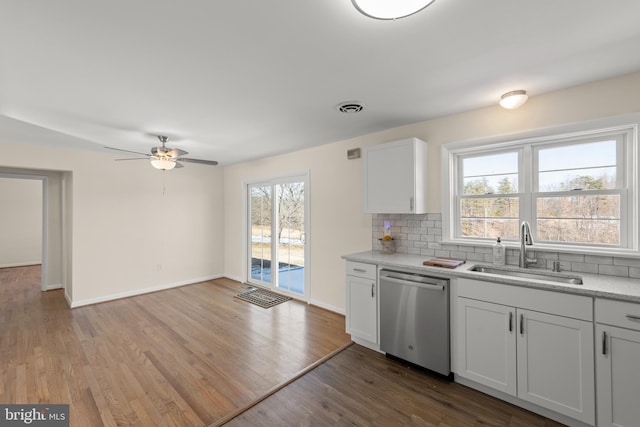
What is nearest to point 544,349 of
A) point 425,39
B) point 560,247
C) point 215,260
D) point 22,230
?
point 560,247

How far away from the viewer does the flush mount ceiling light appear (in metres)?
1.27

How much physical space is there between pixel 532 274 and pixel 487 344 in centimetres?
72

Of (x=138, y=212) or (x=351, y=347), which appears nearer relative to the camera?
(x=351, y=347)

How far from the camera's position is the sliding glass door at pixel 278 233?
4578 mm

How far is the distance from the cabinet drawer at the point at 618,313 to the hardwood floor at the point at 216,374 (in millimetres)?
848

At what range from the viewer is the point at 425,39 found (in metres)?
1.64

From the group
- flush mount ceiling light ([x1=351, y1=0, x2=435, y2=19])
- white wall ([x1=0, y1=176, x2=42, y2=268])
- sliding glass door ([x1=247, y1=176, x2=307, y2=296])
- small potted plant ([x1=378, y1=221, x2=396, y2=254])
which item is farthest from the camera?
white wall ([x1=0, y1=176, x2=42, y2=268])

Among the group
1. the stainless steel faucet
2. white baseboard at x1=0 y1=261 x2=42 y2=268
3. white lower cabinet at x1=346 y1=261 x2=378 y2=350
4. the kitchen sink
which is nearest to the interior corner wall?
white baseboard at x1=0 y1=261 x2=42 y2=268

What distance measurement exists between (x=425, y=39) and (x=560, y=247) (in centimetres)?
206

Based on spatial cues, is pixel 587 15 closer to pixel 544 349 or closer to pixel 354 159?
pixel 544 349

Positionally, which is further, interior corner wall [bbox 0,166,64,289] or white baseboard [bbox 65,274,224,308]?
interior corner wall [bbox 0,166,64,289]

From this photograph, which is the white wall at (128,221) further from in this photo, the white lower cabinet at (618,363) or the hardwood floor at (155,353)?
the white lower cabinet at (618,363)

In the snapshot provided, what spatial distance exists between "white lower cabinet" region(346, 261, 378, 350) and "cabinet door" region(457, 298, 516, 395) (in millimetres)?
816

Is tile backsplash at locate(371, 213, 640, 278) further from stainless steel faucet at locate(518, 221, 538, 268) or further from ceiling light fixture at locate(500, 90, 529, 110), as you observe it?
ceiling light fixture at locate(500, 90, 529, 110)
